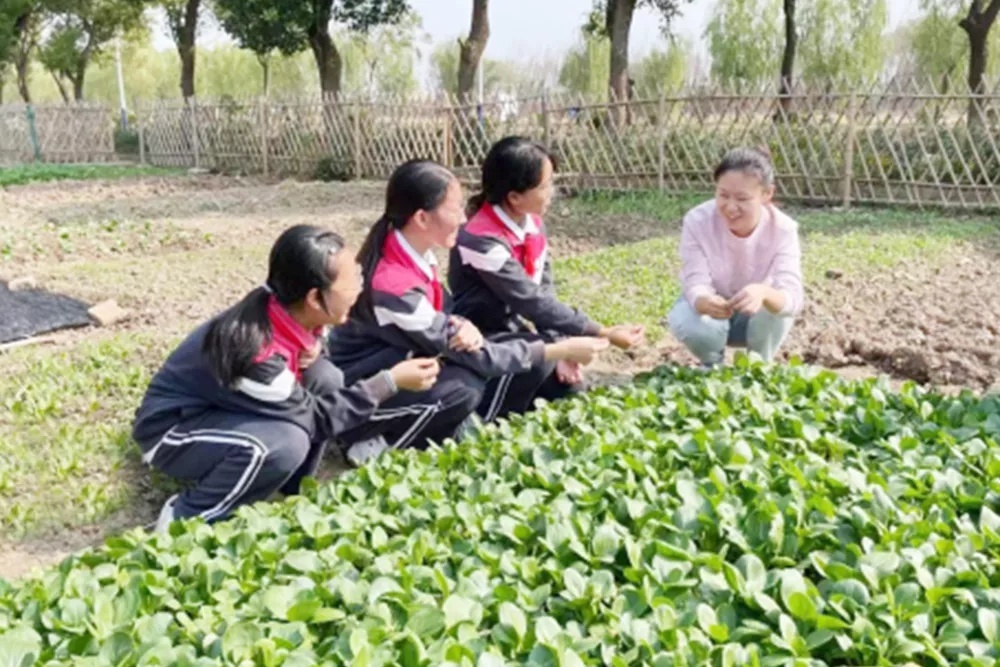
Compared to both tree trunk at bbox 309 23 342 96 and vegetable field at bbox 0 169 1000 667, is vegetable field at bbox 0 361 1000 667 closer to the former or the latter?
vegetable field at bbox 0 169 1000 667

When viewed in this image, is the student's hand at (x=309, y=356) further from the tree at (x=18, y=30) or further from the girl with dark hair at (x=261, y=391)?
the tree at (x=18, y=30)

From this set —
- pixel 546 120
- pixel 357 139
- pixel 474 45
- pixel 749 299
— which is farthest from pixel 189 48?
pixel 749 299

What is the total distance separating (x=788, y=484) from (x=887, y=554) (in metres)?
0.43

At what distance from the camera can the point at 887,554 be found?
1980 mm

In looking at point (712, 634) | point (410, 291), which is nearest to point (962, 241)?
point (410, 291)

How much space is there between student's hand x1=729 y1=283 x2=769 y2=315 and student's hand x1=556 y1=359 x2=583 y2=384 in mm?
654

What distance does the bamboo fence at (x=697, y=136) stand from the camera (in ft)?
36.2

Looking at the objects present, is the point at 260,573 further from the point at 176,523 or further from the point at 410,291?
the point at 410,291

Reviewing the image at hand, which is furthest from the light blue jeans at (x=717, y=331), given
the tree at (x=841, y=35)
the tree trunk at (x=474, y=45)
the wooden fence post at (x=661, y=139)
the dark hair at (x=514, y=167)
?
the tree at (x=841, y=35)

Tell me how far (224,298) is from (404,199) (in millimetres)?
3689

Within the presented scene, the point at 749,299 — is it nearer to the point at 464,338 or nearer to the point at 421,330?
the point at 464,338

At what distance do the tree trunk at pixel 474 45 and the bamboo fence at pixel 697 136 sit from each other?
1960 mm

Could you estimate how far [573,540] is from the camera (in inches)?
80.8

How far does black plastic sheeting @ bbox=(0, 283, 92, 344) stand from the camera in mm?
5973
